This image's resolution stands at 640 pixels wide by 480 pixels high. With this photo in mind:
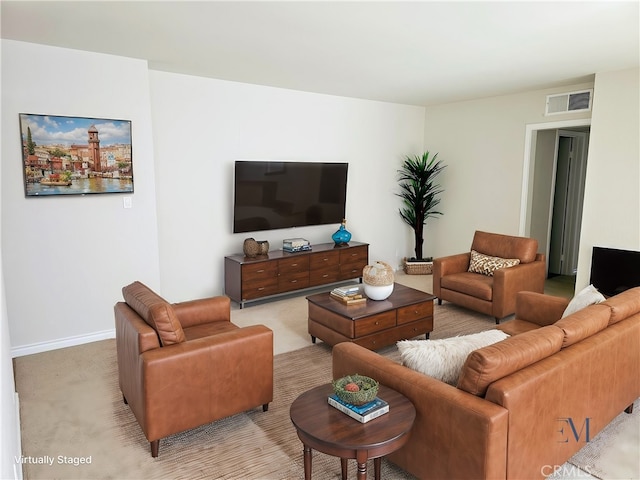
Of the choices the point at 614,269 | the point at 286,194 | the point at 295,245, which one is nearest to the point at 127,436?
the point at 295,245

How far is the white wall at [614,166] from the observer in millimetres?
4773

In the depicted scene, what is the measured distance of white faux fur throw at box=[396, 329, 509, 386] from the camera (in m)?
2.30

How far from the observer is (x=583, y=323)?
2488 millimetres

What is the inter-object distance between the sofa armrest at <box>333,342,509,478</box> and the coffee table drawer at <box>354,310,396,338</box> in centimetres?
132

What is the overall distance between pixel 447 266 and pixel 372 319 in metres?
1.84

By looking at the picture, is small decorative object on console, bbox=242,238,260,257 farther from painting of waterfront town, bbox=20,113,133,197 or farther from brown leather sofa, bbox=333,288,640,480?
brown leather sofa, bbox=333,288,640,480

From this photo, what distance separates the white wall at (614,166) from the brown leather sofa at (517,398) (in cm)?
265

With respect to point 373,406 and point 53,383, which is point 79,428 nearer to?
point 53,383

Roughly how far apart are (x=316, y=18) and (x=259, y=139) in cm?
272

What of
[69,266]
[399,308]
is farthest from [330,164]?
[69,266]

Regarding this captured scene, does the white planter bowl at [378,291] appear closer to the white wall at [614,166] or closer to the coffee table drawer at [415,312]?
the coffee table drawer at [415,312]

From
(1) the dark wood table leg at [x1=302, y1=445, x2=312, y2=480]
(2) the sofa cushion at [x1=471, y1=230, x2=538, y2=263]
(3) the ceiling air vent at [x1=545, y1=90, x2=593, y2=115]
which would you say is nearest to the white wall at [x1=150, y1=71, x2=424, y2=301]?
(2) the sofa cushion at [x1=471, y1=230, x2=538, y2=263]

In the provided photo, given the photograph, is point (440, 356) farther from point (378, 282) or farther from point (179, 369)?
point (378, 282)

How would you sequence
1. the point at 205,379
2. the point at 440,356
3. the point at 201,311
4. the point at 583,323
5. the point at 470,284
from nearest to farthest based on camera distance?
the point at 440,356 → the point at 583,323 → the point at 205,379 → the point at 201,311 → the point at 470,284
